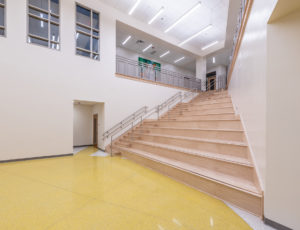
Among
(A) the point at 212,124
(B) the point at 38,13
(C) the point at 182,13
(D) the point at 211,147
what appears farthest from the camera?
(C) the point at 182,13

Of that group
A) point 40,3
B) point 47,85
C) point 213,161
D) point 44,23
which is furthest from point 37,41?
point 213,161

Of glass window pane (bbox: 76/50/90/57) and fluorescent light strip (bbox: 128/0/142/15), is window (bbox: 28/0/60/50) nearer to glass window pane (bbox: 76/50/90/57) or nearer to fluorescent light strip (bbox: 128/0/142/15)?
glass window pane (bbox: 76/50/90/57)

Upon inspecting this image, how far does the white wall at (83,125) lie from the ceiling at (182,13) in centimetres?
537

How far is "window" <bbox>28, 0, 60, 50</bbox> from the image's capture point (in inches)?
198

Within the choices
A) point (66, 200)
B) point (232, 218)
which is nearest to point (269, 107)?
point (232, 218)

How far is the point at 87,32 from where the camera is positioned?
610cm

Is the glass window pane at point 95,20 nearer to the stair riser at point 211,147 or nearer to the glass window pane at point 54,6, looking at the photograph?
the glass window pane at point 54,6

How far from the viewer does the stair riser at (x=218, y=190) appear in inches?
73.0

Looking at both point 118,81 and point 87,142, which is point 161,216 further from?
point 87,142

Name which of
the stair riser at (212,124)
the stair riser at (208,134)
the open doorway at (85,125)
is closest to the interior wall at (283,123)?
the stair riser at (208,134)

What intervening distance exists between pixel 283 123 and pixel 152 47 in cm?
1046

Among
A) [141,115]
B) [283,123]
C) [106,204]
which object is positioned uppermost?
[141,115]

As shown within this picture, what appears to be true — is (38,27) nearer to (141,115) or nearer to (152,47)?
(141,115)

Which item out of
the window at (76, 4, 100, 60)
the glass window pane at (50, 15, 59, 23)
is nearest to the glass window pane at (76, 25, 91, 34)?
the window at (76, 4, 100, 60)
